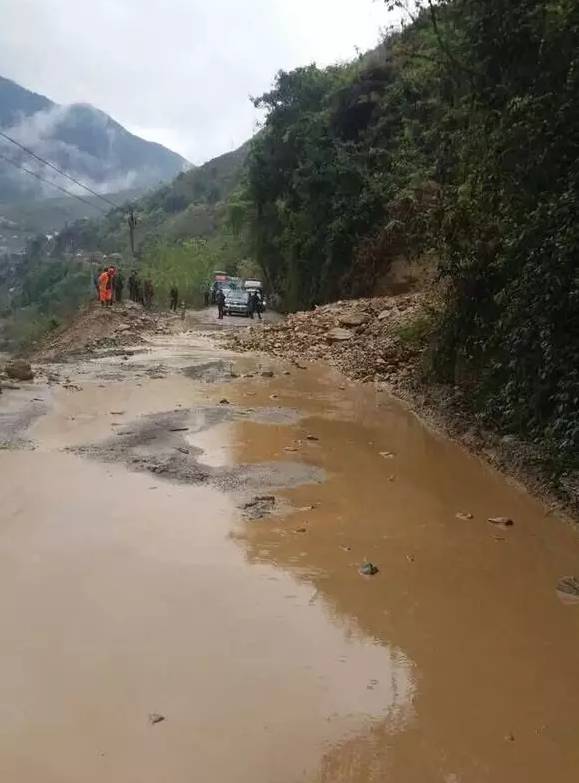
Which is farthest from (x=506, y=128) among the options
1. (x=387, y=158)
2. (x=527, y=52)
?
(x=387, y=158)

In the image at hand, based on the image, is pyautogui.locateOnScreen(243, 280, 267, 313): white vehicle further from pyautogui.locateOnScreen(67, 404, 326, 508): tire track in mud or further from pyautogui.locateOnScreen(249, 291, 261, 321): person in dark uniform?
pyautogui.locateOnScreen(67, 404, 326, 508): tire track in mud

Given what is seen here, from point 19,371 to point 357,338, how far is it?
7789mm

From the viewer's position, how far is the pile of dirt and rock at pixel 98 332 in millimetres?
17391

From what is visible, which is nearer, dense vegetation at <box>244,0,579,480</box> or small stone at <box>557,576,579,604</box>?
small stone at <box>557,576,579,604</box>

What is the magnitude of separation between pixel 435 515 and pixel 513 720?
2872 millimetres

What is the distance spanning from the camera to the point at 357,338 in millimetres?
16578

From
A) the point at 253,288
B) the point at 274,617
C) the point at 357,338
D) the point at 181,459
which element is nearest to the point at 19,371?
the point at 181,459

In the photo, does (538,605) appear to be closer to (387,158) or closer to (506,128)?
(506,128)

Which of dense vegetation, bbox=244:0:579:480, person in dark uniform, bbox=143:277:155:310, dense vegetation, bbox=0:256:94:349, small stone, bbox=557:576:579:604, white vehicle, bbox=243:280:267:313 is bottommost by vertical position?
dense vegetation, bbox=0:256:94:349

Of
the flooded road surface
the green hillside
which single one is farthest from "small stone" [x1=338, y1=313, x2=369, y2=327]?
the green hillside

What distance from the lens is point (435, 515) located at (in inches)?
237

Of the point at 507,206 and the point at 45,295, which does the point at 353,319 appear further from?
the point at 45,295

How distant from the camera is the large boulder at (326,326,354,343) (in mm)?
16875

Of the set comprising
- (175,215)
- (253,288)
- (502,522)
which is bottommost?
(253,288)
